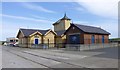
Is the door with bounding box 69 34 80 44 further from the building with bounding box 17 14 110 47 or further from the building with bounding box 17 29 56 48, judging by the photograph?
the building with bounding box 17 29 56 48

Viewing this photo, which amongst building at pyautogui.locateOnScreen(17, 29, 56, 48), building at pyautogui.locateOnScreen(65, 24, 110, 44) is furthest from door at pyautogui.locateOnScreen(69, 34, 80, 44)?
building at pyautogui.locateOnScreen(17, 29, 56, 48)

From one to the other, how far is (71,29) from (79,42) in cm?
387

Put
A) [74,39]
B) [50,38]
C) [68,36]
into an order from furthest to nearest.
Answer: [50,38] → [68,36] → [74,39]

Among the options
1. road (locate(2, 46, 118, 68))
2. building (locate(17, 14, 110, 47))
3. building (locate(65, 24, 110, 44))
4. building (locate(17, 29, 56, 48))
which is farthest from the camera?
building (locate(17, 29, 56, 48))

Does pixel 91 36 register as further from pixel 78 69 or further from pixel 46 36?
pixel 78 69

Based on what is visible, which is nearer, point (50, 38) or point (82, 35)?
point (82, 35)

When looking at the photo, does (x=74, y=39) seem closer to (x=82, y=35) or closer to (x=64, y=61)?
(x=82, y=35)

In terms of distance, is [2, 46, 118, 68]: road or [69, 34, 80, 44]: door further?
[69, 34, 80, 44]: door

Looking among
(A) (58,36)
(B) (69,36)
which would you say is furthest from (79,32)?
(A) (58,36)

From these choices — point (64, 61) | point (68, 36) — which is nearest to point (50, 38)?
point (68, 36)

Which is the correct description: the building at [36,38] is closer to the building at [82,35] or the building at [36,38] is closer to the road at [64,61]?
the building at [82,35]

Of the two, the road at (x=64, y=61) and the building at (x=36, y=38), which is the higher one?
the building at (x=36, y=38)

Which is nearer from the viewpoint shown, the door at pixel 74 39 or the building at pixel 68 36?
the building at pixel 68 36

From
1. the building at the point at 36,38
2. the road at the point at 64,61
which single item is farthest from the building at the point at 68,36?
the road at the point at 64,61
